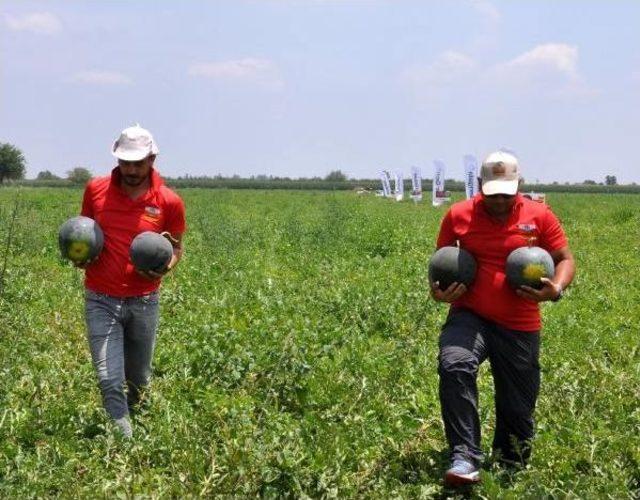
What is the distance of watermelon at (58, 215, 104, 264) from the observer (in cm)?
498

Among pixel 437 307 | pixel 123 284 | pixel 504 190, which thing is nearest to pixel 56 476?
pixel 123 284

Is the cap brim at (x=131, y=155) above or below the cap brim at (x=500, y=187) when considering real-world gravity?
above

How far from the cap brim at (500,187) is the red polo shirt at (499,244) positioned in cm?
14

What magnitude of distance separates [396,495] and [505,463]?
32.9 inches

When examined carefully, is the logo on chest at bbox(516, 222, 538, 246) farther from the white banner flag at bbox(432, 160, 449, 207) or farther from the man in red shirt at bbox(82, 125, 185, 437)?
the white banner flag at bbox(432, 160, 449, 207)

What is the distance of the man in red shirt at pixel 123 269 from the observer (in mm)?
5074

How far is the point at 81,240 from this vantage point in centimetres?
497

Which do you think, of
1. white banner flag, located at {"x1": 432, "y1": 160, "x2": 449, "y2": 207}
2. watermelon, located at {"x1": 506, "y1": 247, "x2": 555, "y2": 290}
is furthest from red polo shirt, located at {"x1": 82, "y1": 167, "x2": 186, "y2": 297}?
white banner flag, located at {"x1": 432, "y1": 160, "x2": 449, "y2": 207}

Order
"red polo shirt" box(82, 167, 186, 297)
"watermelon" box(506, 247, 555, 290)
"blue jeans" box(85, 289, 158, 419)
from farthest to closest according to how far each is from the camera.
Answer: "red polo shirt" box(82, 167, 186, 297)
"blue jeans" box(85, 289, 158, 419)
"watermelon" box(506, 247, 555, 290)

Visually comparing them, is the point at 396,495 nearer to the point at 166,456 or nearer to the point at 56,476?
the point at 166,456

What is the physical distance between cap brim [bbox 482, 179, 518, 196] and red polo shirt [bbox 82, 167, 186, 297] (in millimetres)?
2073

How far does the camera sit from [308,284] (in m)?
11.1

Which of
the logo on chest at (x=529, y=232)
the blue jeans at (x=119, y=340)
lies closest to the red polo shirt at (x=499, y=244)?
the logo on chest at (x=529, y=232)

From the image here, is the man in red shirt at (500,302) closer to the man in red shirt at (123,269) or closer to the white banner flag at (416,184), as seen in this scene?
the man in red shirt at (123,269)
